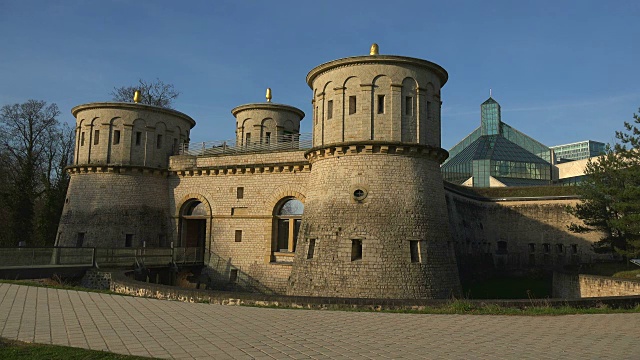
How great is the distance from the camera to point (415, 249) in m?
18.1

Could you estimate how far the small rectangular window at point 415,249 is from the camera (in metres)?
17.9

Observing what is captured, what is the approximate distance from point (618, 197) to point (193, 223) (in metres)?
23.2

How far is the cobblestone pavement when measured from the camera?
7.12 metres

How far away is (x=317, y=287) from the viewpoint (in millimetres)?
17984

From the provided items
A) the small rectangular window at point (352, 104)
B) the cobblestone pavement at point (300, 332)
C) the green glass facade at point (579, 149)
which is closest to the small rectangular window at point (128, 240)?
the cobblestone pavement at point (300, 332)

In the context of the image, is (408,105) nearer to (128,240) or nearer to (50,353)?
(50,353)

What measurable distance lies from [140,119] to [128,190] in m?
4.02

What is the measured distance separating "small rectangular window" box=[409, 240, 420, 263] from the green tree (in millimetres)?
12049

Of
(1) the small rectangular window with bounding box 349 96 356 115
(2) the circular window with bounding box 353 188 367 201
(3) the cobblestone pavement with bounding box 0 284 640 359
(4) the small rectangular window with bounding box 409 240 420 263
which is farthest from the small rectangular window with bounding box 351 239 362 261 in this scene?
(3) the cobblestone pavement with bounding box 0 284 640 359

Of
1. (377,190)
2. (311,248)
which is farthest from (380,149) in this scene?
(311,248)

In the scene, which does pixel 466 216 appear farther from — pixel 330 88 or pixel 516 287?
pixel 330 88

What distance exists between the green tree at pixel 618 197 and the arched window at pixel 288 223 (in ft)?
52.5

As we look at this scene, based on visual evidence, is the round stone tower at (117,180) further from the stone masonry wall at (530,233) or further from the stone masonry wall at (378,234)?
the stone masonry wall at (530,233)

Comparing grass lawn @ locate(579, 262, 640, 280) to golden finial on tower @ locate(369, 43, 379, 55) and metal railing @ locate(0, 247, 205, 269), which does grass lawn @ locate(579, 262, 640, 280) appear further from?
metal railing @ locate(0, 247, 205, 269)
